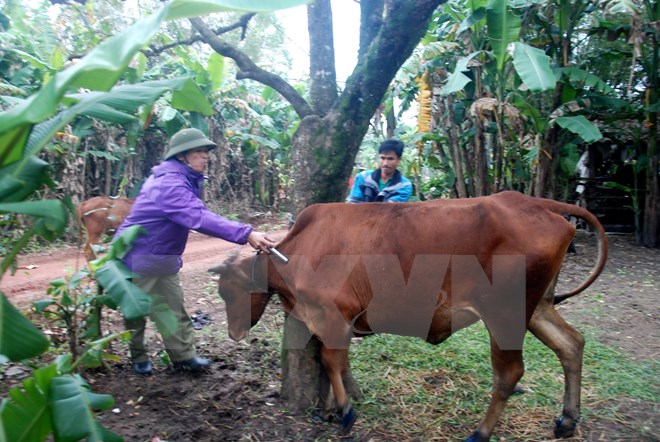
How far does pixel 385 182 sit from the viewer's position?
5453mm

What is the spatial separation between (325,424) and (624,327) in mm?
4019

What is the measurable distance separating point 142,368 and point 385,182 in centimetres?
278

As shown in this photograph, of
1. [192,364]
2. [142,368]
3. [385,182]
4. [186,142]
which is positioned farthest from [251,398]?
[385,182]

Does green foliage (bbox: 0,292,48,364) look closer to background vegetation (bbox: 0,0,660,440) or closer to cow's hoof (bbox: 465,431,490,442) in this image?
background vegetation (bbox: 0,0,660,440)

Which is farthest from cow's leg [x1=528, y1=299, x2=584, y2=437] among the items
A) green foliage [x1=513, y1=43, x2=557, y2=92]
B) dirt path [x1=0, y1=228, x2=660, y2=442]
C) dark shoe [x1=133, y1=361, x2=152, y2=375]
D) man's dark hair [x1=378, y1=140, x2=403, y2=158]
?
green foliage [x1=513, y1=43, x2=557, y2=92]

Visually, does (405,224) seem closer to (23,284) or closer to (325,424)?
(325,424)

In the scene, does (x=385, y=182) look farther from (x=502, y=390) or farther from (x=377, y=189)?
(x=502, y=390)

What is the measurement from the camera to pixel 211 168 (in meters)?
15.1

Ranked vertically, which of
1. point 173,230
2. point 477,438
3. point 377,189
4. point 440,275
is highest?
point 377,189

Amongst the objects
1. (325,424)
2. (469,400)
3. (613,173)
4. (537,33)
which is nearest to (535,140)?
(537,33)

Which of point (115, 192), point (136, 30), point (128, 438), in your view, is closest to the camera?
point (136, 30)

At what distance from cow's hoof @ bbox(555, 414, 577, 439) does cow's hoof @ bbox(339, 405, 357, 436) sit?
1460 mm

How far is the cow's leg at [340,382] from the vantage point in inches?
166

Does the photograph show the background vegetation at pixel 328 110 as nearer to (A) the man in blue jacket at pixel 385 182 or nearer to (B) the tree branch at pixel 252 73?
(B) the tree branch at pixel 252 73
